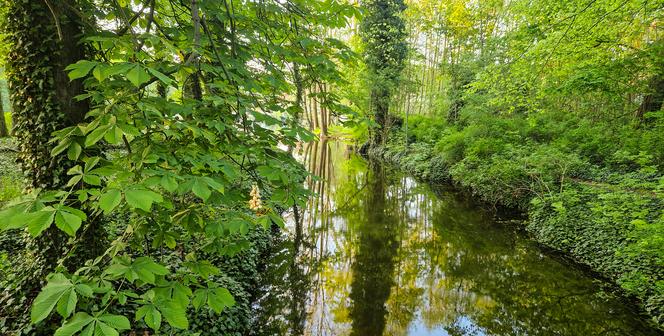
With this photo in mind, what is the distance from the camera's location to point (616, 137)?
10414 mm

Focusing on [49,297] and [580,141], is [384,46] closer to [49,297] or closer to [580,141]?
[580,141]

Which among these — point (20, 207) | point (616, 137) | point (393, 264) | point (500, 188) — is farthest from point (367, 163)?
point (20, 207)

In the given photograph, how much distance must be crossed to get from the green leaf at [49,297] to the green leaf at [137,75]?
0.85 m

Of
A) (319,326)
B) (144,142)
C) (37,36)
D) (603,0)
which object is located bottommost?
(319,326)

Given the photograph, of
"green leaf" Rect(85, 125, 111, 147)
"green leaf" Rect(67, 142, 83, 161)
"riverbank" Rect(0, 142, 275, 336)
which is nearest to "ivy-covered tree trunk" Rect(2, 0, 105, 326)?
"riverbank" Rect(0, 142, 275, 336)

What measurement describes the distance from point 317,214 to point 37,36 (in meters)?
8.38

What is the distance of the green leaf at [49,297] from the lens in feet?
3.64

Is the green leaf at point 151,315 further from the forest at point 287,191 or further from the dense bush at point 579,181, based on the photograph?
the dense bush at point 579,181

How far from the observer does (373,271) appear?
270 inches

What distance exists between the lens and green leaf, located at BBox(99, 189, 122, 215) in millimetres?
1258

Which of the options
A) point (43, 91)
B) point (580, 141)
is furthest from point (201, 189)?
point (580, 141)

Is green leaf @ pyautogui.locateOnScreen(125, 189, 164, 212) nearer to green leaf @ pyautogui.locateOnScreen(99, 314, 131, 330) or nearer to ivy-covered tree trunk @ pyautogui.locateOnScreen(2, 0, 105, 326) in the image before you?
green leaf @ pyautogui.locateOnScreen(99, 314, 131, 330)

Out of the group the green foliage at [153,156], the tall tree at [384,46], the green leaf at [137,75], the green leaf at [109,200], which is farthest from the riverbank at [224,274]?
the tall tree at [384,46]

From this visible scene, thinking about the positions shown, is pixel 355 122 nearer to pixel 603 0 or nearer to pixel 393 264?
pixel 393 264
